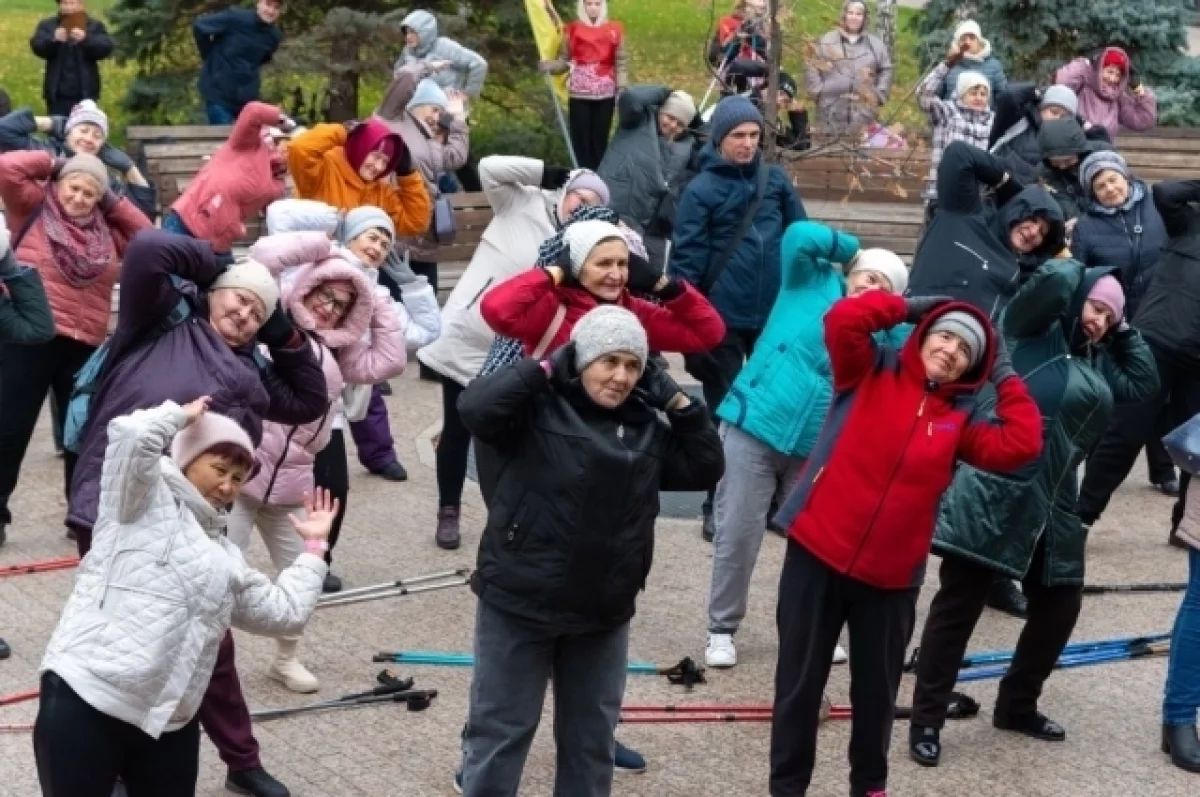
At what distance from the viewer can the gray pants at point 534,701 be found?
612 cm

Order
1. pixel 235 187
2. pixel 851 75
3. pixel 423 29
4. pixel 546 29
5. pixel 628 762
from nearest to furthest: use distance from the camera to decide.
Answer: pixel 628 762
pixel 235 187
pixel 423 29
pixel 546 29
pixel 851 75

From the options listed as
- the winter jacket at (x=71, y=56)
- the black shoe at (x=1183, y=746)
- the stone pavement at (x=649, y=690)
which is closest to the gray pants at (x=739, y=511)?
the stone pavement at (x=649, y=690)

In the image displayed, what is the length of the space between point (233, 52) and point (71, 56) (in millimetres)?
1489

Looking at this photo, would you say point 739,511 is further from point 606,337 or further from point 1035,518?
point 606,337

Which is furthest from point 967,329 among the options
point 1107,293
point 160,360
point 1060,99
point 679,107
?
point 1060,99

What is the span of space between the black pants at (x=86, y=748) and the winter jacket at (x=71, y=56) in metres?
11.6

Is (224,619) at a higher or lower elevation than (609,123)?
higher

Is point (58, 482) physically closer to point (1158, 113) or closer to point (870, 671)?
point (870, 671)

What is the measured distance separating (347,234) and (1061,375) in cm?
300

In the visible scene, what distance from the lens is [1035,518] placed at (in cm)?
750

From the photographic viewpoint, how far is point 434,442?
11.5 meters

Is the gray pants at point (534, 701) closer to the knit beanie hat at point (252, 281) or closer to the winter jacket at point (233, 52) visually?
the knit beanie hat at point (252, 281)

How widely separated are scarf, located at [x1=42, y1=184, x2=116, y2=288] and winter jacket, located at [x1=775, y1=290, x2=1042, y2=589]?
394cm

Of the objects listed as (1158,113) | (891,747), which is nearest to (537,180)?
(891,747)
